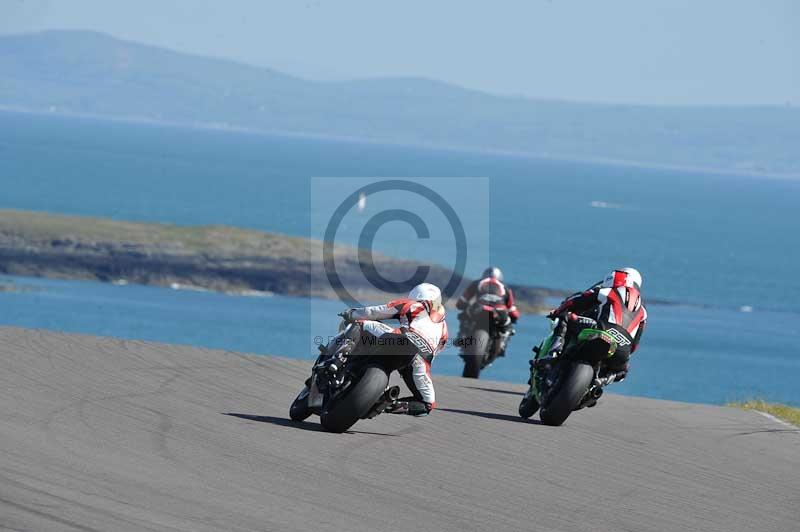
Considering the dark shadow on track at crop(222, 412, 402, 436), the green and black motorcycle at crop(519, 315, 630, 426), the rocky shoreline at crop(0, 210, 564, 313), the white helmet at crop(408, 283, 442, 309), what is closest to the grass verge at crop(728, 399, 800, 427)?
the green and black motorcycle at crop(519, 315, 630, 426)

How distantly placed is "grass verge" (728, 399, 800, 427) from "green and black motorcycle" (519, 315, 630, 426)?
431 cm

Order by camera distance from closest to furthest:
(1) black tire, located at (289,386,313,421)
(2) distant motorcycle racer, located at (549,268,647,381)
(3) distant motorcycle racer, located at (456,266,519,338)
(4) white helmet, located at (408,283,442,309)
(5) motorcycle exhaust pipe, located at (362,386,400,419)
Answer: (5) motorcycle exhaust pipe, located at (362,386,400,419) → (4) white helmet, located at (408,283,442,309) → (1) black tire, located at (289,386,313,421) → (2) distant motorcycle racer, located at (549,268,647,381) → (3) distant motorcycle racer, located at (456,266,519,338)

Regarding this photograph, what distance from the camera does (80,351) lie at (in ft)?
56.0

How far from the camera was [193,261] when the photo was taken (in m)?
123

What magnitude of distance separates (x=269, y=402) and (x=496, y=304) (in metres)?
7.72

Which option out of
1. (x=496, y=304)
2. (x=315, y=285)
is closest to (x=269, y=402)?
(x=496, y=304)

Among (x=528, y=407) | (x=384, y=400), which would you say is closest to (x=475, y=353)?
(x=528, y=407)

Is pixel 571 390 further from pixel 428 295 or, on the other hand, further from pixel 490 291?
pixel 490 291

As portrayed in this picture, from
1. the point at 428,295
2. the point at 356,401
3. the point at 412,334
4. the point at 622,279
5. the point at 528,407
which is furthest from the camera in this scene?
the point at 528,407

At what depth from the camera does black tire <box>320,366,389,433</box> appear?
12102 millimetres

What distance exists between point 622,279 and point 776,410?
205 inches

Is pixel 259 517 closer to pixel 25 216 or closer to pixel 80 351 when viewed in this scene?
pixel 80 351

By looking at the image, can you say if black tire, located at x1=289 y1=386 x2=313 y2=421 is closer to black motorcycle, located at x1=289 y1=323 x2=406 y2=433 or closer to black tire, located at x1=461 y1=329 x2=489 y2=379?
black motorcycle, located at x1=289 y1=323 x2=406 y2=433

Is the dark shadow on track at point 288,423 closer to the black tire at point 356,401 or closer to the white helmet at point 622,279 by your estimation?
the black tire at point 356,401
